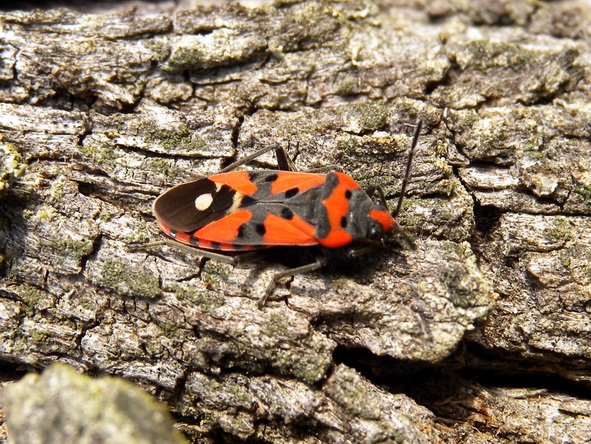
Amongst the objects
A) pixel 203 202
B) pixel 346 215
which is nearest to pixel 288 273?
pixel 346 215

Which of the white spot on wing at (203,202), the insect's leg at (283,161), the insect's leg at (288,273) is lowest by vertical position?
the insect's leg at (288,273)

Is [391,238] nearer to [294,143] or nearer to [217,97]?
[294,143]

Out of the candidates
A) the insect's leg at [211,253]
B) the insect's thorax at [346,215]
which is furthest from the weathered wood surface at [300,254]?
the insect's thorax at [346,215]

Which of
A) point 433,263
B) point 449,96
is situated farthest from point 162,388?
point 449,96

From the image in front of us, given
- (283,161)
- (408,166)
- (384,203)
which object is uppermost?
(408,166)

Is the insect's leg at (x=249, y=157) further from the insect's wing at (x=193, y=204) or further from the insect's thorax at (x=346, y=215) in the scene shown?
the insect's thorax at (x=346, y=215)

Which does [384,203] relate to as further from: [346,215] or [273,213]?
[273,213]
